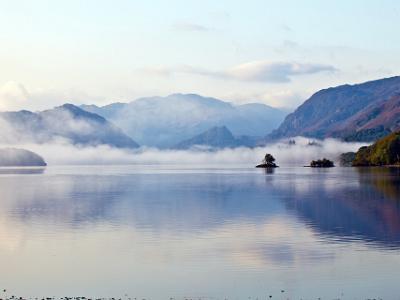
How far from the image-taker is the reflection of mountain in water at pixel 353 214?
6338cm

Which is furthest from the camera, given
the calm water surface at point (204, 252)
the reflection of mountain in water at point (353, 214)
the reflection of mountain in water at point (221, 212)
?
the reflection of mountain in water at point (221, 212)

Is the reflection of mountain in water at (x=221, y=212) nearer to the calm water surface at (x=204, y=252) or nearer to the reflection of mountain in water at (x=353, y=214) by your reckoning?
the reflection of mountain in water at (x=353, y=214)

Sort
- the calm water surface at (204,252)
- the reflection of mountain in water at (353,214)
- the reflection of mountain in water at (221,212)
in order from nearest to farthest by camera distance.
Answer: the calm water surface at (204,252) → the reflection of mountain in water at (353,214) → the reflection of mountain in water at (221,212)

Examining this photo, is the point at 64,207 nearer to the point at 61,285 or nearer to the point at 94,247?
the point at 94,247

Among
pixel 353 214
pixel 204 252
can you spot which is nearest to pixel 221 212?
pixel 353 214

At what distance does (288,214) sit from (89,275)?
154 feet

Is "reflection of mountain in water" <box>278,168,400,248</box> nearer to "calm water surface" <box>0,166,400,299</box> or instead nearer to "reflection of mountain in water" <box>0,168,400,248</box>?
"reflection of mountain in water" <box>0,168,400,248</box>

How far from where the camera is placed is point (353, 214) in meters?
85.0

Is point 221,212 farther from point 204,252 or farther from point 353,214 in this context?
point 204,252

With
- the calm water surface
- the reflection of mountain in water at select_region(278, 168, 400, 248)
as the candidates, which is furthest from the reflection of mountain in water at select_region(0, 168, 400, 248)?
the calm water surface

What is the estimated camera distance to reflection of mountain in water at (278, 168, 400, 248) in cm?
6338

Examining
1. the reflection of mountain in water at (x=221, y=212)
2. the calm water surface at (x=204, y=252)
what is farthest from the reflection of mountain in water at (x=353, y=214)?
the calm water surface at (x=204, y=252)

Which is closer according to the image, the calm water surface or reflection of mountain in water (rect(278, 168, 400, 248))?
the calm water surface

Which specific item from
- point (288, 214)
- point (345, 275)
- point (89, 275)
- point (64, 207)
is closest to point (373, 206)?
point (288, 214)
